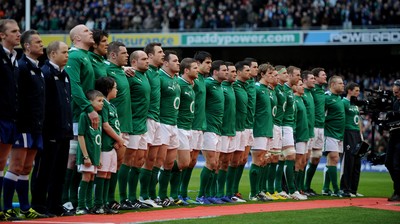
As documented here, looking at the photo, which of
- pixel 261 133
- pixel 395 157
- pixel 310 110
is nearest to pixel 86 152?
pixel 261 133

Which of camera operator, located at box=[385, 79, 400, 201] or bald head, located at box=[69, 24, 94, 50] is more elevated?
bald head, located at box=[69, 24, 94, 50]

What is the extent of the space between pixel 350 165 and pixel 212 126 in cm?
423

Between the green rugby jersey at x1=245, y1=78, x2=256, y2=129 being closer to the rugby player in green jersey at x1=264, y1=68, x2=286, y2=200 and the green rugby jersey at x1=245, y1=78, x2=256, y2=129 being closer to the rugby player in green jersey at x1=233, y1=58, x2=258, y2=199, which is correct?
the rugby player in green jersey at x1=233, y1=58, x2=258, y2=199

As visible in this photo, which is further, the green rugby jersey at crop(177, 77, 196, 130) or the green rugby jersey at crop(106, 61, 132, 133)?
the green rugby jersey at crop(177, 77, 196, 130)

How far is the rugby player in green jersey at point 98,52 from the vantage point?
40.0 feet

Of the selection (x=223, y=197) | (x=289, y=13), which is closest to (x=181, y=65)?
(x=223, y=197)

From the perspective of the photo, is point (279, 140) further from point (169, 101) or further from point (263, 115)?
point (169, 101)

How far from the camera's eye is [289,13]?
37.0 meters

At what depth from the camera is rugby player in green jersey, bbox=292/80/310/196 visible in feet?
55.1

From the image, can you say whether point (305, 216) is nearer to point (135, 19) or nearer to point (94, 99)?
point (94, 99)

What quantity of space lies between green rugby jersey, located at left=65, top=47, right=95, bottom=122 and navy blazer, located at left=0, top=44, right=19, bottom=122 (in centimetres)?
143

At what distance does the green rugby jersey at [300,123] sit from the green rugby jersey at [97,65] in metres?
5.56

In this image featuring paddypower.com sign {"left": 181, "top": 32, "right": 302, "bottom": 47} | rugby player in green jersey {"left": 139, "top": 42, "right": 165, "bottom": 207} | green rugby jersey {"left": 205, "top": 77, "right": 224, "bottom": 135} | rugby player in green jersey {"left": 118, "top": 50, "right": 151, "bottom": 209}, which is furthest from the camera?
paddypower.com sign {"left": 181, "top": 32, "right": 302, "bottom": 47}

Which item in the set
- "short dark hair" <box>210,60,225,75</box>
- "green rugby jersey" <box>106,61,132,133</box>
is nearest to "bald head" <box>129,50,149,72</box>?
"green rugby jersey" <box>106,61,132,133</box>
